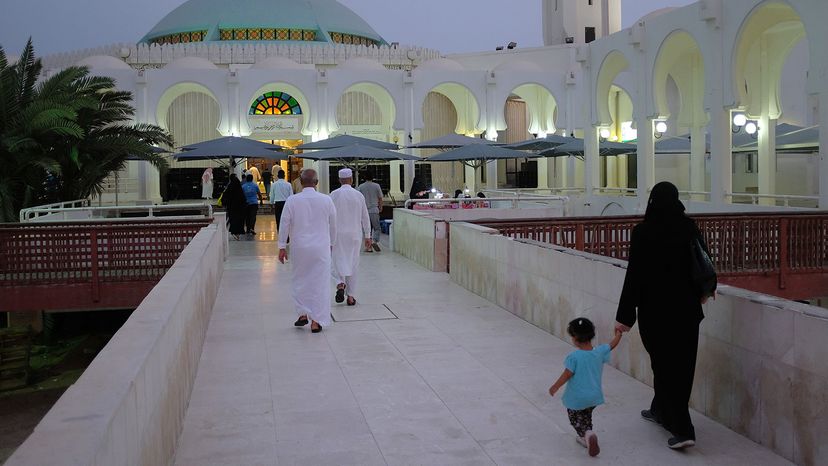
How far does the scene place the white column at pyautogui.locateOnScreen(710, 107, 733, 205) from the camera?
20.1 meters

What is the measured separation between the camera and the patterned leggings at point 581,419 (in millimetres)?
5051

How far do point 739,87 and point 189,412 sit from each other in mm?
16691

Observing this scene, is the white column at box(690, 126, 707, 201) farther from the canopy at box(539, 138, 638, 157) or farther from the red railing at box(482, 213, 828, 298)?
the red railing at box(482, 213, 828, 298)

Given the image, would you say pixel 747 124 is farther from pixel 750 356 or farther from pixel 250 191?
pixel 750 356

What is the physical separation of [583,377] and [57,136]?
664 inches

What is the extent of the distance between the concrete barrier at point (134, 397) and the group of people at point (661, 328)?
6.94ft

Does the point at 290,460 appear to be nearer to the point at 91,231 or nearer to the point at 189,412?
the point at 189,412

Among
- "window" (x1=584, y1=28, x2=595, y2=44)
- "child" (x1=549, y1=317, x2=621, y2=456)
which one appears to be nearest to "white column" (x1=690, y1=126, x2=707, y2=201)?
"child" (x1=549, y1=317, x2=621, y2=456)

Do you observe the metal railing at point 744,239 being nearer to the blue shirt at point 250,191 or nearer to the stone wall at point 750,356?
the stone wall at point 750,356

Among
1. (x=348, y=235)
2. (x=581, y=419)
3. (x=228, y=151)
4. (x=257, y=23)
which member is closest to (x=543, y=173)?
(x=228, y=151)

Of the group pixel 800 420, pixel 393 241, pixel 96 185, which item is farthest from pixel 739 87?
pixel 800 420

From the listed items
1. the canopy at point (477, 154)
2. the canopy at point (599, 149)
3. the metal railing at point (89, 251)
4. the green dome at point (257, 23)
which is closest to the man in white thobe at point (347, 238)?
the metal railing at point (89, 251)

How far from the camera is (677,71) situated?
28.0m

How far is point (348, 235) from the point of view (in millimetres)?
10320
